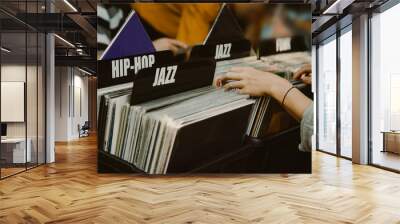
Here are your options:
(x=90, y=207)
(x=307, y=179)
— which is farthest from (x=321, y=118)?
(x=90, y=207)

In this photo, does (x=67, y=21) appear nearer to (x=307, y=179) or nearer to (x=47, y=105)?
(x=47, y=105)

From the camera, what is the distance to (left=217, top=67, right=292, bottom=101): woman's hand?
638cm

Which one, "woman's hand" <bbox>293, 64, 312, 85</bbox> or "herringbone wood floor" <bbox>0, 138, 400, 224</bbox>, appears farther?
"woman's hand" <bbox>293, 64, 312, 85</bbox>

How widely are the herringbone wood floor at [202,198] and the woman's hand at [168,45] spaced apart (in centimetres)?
222

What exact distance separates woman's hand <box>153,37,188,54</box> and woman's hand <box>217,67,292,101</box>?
2.89 feet

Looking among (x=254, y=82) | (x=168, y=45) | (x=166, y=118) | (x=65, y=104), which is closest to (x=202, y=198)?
(x=166, y=118)

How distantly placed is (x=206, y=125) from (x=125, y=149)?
1.46 m

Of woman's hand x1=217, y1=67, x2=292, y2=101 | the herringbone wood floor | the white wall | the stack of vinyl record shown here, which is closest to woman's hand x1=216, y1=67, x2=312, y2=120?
woman's hand x1=217, y1=67, x2=292, y2=101

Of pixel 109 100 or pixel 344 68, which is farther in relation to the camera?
pixel 344 68

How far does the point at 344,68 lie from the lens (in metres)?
9.16

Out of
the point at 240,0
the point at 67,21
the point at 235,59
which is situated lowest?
the point at 235,59

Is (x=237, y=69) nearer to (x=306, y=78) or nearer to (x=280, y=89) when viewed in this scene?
(x=280, y=89)

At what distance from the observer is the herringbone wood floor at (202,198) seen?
3939mm

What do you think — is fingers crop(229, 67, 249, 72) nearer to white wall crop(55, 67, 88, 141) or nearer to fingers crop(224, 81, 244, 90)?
fingers crop(224, 81, 244, 90)
